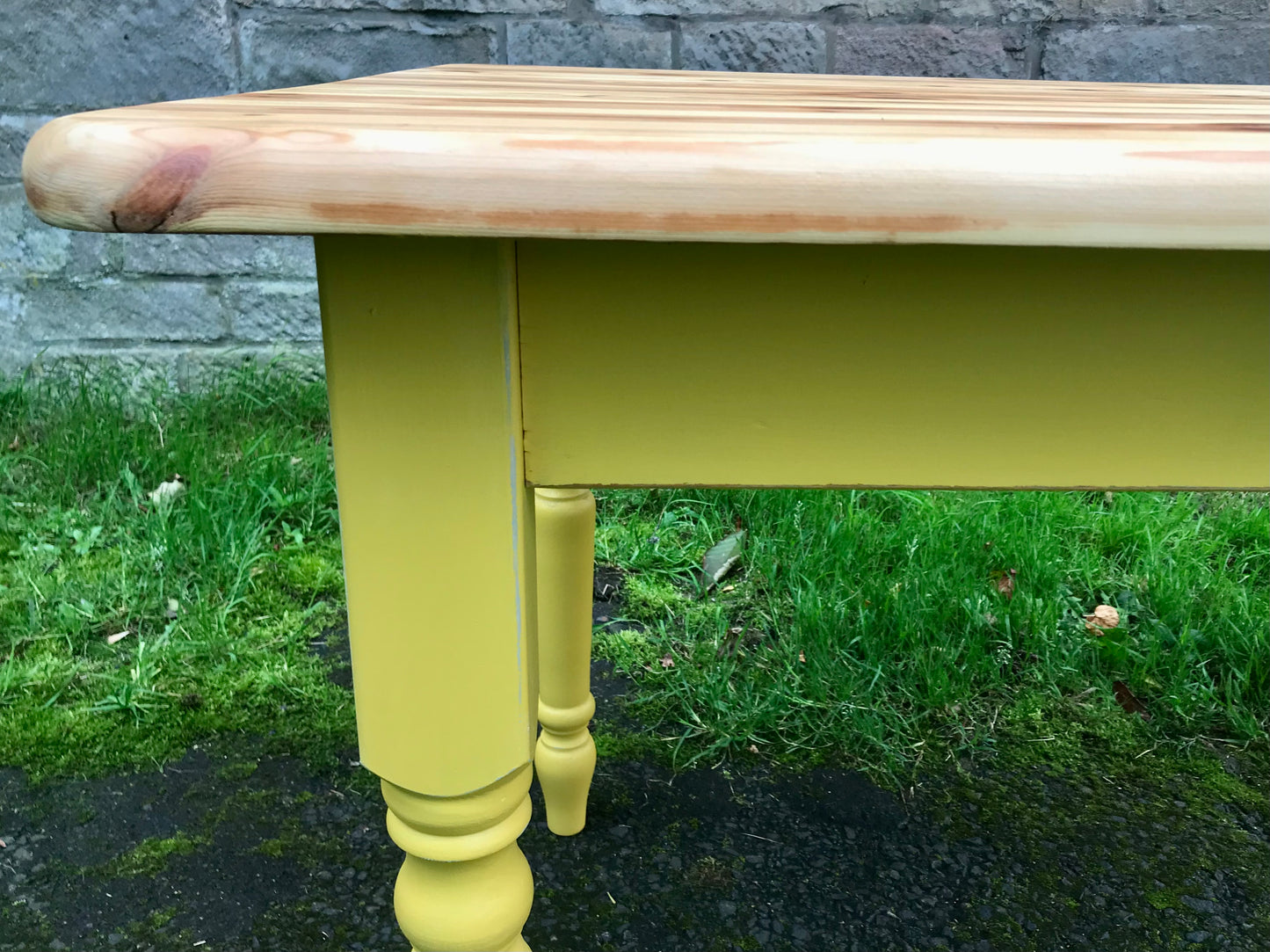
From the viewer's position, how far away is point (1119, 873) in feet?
4.08

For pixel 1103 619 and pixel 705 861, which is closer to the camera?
pixel 705 861

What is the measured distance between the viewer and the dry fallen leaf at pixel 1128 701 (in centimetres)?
155

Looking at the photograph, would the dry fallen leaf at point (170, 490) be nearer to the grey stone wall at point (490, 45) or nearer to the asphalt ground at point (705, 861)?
the grey stone wall at point (490, 45)

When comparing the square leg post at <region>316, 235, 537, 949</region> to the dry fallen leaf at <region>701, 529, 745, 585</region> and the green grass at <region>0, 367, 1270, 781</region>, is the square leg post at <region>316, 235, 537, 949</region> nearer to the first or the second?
the green grass at <region>0, 367, 1270, 781</region>

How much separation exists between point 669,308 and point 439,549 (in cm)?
15

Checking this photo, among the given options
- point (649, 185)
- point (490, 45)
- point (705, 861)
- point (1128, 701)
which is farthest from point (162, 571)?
point (649, 185)

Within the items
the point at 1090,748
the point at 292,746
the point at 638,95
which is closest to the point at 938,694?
the point at 1090,748

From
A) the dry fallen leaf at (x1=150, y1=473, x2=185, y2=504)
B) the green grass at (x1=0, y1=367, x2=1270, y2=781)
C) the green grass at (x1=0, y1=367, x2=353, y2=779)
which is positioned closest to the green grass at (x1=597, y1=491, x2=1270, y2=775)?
the green grass at (x1=0, y1=367, x2=1270, y2=781)

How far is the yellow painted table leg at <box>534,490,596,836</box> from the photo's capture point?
3.63 feet

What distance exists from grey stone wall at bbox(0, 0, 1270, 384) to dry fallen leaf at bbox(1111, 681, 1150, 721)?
123cm

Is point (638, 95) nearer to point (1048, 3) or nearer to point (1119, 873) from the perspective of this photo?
point (1119, 873)

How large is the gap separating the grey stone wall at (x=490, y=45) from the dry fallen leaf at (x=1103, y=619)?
1.08 meters

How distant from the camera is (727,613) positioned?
176 centimetres

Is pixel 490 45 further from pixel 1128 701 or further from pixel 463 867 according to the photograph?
pixel 463 867
